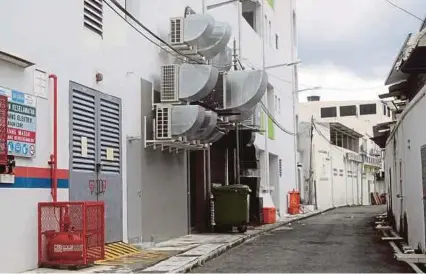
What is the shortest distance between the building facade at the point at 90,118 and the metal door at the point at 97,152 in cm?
2

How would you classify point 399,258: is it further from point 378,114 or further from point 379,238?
point 378,114

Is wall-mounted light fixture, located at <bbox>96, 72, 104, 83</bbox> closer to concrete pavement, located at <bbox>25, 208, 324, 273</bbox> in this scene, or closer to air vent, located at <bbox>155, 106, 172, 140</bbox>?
air vent, located at <bbox>155, 106, 172, 140</bbox>

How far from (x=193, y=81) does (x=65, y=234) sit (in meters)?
6.12

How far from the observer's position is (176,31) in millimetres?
16219

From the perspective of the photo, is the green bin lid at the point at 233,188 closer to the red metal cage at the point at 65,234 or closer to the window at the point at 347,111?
the red metal cage at the point at 65,234

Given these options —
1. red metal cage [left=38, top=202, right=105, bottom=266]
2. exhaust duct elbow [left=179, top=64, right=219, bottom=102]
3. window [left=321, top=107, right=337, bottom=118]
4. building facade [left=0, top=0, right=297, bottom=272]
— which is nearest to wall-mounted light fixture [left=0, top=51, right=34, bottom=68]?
building facade [left=0, top=0, right=297, bottom=272]

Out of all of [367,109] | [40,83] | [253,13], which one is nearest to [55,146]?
[40,83]

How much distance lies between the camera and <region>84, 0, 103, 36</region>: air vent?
12.5m

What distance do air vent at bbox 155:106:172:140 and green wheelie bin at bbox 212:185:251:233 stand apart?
501 centimetres

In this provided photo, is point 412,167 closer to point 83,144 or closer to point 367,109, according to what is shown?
point 83,144

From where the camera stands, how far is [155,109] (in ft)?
51.2

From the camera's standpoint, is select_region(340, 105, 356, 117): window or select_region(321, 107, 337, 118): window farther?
select_region(340, 105, 356, 117): window

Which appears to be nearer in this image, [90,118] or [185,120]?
[90,118]

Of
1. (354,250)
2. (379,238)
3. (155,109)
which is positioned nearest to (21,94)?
(155,109)
